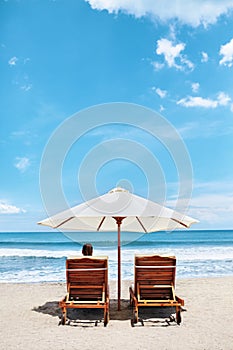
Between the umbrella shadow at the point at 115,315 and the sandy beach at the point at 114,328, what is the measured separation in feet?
0.04

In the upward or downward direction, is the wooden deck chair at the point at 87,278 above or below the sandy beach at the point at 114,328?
above

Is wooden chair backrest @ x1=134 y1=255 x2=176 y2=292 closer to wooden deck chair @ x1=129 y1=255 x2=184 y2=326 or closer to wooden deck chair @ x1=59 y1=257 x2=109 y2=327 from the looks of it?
wooden deck chair @ x1=129 y1=255 x2=184 y2=326

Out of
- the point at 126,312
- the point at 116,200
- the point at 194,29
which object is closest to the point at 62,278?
the point at 126,312

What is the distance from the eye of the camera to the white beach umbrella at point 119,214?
5.34 meters

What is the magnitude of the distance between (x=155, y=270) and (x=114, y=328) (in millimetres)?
1018

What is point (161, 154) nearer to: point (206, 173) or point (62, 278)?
point (62, 278)

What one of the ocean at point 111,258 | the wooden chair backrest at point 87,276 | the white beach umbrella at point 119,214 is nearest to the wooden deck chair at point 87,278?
the wooden chair backrest at point 87,276

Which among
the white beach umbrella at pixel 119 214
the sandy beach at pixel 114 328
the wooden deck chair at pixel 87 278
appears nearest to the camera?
the sandy beach at pixel 114 328

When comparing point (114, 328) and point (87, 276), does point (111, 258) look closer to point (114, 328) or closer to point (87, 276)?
point (87, 276)

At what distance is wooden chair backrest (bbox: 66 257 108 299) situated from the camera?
17.9 ft

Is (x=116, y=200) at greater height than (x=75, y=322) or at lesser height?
greater

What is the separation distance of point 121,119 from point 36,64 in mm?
4154

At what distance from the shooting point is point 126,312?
236 inches

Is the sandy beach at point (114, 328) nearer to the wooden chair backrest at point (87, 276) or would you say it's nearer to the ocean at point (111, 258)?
the wooden chair backrest at point (87, 276)
